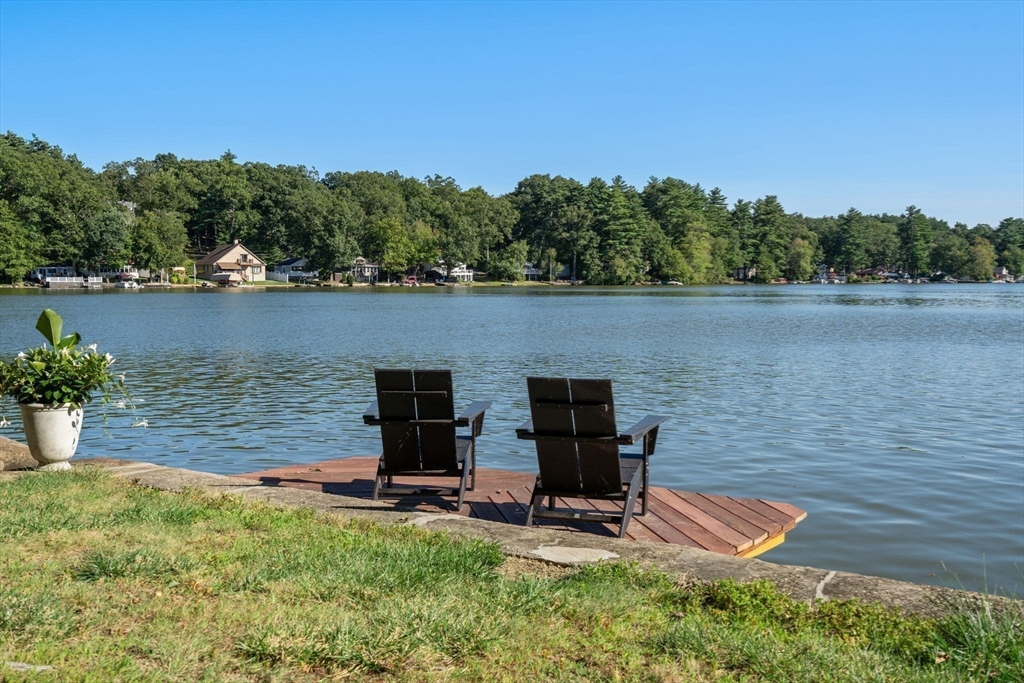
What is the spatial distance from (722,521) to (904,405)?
12.5 meters

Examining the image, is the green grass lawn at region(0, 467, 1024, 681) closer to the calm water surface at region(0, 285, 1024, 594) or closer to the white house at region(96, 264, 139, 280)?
the calm water surface at region(0, 285, 1024, 594)

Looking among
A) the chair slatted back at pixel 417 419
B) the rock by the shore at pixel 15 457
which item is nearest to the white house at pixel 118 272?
the rock by the shore at pixel 15 457

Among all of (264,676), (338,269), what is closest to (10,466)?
(264,676)

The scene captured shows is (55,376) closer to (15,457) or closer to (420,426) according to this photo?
(15,457)

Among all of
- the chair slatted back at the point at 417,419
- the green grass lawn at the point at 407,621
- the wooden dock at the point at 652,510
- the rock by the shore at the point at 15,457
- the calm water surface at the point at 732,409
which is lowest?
the calm water surface at the point at 732,409

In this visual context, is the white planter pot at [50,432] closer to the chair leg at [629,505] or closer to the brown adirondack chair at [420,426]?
the brown adirondack chair at [420,426]

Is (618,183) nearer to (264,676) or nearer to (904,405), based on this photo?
(904,405)

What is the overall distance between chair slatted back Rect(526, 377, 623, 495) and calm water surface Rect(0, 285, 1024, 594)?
91.2 inches

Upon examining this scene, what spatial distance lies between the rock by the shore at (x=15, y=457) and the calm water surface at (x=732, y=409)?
52.1 inches

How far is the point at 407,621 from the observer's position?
3.75m

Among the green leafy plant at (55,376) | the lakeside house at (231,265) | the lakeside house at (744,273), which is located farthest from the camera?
the lakeside house at (744,273)

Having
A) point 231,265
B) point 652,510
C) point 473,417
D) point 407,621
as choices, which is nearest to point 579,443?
point 473,417

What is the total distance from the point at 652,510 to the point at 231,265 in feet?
383

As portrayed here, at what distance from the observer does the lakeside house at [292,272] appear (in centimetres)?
12681
